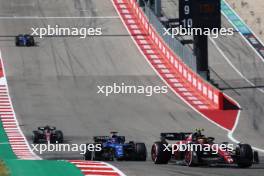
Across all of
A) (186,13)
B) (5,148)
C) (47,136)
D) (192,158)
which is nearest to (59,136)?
(47,136)

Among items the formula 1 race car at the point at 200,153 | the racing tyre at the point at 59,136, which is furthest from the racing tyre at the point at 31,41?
the formula 1 race car at the point at 200,153

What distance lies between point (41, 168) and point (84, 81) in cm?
2761

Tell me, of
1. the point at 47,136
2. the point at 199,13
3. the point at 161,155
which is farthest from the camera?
the point at 199,13

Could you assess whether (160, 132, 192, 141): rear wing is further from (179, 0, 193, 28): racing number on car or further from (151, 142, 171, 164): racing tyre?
(179, 0, 193, 28): racing number on car

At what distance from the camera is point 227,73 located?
182 ft

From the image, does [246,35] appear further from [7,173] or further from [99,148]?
[7,173]

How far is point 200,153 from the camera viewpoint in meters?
28.2

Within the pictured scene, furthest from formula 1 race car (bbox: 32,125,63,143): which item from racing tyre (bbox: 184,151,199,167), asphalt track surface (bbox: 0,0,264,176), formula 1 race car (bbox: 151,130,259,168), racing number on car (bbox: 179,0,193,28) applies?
racing number on car (bbox: 179,0,193,28)

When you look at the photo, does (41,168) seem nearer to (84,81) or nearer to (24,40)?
(84,81)

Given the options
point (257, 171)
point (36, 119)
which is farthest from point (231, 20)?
point (257, 171)

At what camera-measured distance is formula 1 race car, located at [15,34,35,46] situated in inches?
2338

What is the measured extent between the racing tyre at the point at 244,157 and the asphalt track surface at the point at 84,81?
0.86 meters

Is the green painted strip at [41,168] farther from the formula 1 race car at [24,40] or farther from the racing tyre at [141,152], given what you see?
the formula 1 race car at [24,40]

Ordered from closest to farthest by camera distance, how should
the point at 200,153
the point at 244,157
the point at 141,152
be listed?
the point at 244,157 → the point at 200,153 → the point at 141,152
